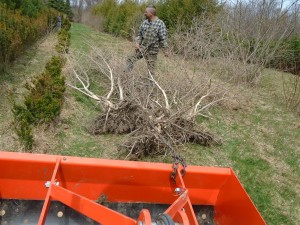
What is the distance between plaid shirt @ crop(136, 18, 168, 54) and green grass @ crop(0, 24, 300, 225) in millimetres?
1329

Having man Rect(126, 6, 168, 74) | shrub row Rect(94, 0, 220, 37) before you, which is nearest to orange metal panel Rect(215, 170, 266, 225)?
man Rect(126, 6, 168, 74)

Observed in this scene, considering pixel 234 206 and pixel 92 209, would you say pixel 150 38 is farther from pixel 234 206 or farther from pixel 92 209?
pixel 92 209

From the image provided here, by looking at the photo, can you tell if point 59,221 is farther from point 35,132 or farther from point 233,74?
point 233,74

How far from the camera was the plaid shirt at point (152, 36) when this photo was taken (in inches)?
281

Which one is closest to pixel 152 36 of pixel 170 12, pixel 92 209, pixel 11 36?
pixel 11 36

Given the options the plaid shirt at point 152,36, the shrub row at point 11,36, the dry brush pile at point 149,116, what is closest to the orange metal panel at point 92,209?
the dry brush pile at point 149,116

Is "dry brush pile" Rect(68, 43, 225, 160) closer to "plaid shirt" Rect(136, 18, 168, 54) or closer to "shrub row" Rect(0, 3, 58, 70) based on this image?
"plaid shirt" Rect(136, 18, 168, 54)

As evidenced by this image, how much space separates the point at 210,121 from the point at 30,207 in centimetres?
455

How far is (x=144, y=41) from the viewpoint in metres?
7.27

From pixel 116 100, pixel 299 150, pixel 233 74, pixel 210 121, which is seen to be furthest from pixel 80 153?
pixel 233 74

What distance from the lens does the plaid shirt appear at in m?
7.14

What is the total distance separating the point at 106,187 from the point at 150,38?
4.88 metres

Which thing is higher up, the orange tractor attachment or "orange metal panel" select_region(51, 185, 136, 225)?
"orange metal panel" select_region(51, 185, 136, 225)

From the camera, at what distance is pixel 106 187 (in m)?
2.88
